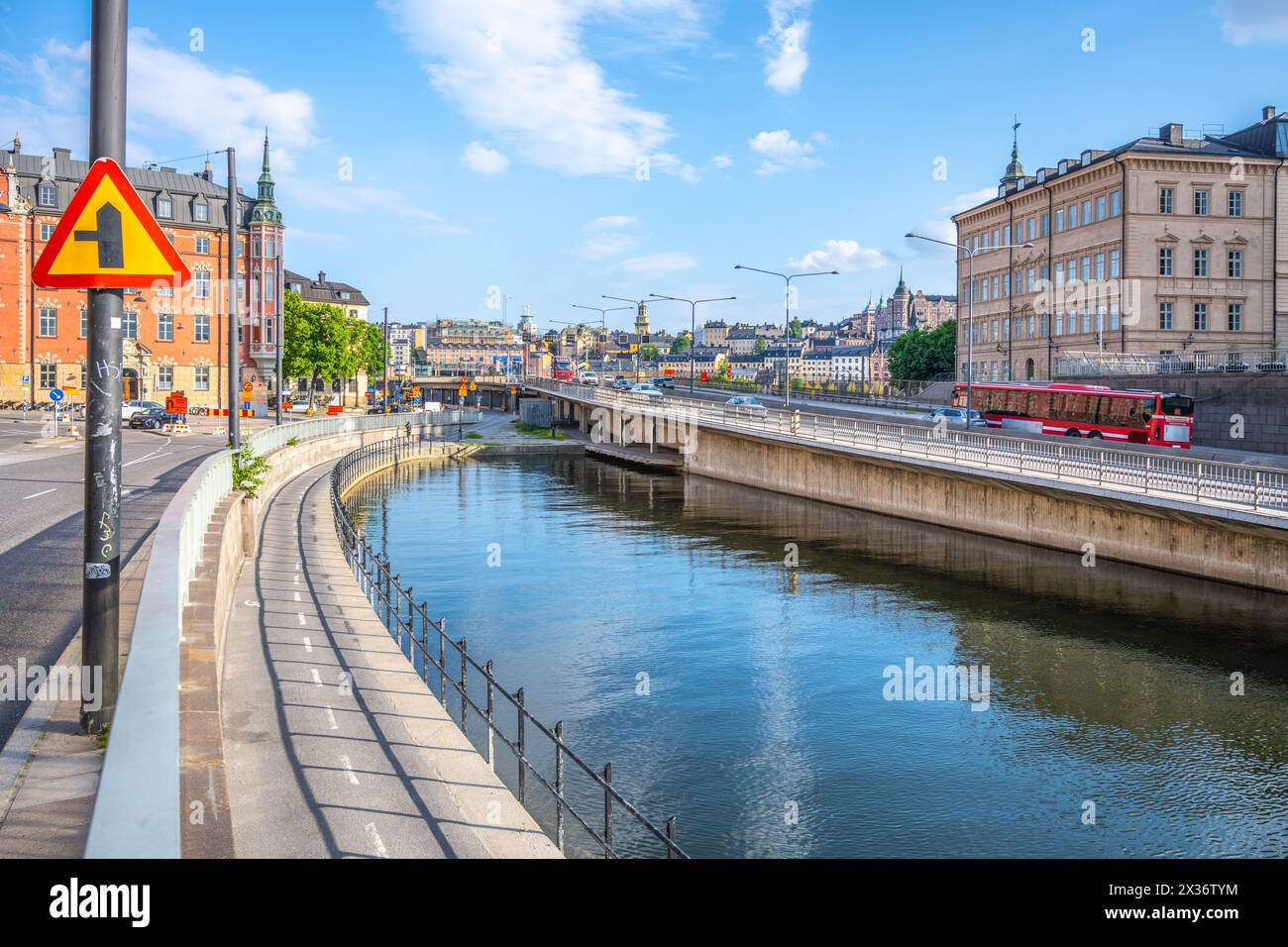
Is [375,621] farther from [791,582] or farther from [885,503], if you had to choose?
[885,503]

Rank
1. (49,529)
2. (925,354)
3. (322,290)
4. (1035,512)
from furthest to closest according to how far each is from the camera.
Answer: (322,290) < (925,354) < (1035,512) < (49,529)

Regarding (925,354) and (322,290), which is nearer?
(925,354)

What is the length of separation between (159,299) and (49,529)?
237 ft

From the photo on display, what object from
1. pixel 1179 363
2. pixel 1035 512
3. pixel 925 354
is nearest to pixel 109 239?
pixel 1035 512

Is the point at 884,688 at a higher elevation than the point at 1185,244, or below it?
below

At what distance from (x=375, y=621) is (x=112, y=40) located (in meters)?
13.5

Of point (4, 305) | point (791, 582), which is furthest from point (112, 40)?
point (4, 305)

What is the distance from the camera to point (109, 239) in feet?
24.8

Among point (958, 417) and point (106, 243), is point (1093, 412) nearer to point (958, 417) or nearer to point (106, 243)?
point (958, 417)

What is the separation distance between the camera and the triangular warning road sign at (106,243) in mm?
7465

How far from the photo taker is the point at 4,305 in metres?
79.8

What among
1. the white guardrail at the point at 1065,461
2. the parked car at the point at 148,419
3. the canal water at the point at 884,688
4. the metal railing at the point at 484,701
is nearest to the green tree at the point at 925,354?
the white guardrail at the point at 1065,461

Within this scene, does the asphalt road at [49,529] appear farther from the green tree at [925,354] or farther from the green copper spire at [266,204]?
the green tree at [925,354]

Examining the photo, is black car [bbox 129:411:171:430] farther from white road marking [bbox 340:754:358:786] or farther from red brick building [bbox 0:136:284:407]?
white road marking [bbox 340:754:358:786]
